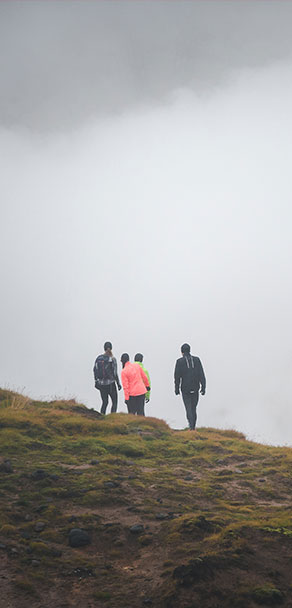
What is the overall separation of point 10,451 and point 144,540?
647 centimetres

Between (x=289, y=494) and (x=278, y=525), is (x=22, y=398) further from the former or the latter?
(x=278, y=525)

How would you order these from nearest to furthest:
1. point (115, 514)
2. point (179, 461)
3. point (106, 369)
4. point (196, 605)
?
point (196, 605)
point (115, 514)
point (179, 461)
point (106, 369)

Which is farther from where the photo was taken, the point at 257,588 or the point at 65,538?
the point at 65,538

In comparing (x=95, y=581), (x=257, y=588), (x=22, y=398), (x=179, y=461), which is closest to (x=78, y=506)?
(x=95, y=581)

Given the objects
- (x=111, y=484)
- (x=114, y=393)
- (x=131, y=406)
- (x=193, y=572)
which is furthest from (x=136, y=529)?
(x=114, y=393)

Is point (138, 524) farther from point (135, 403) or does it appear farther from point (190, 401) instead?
point (135, 403)

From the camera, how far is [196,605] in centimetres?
528

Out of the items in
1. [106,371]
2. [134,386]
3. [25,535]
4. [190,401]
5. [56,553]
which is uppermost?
[106,371]

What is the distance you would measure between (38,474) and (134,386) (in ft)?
37.5

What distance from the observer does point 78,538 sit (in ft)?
23.8

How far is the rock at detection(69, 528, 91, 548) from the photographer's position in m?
7.21

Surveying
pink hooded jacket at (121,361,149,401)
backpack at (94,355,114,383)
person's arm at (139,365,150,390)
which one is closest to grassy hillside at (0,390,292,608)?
pink hooded jacket at (121,361,149,401)

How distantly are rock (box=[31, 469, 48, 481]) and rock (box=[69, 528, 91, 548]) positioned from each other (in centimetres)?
307

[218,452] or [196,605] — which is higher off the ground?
[218,452]
